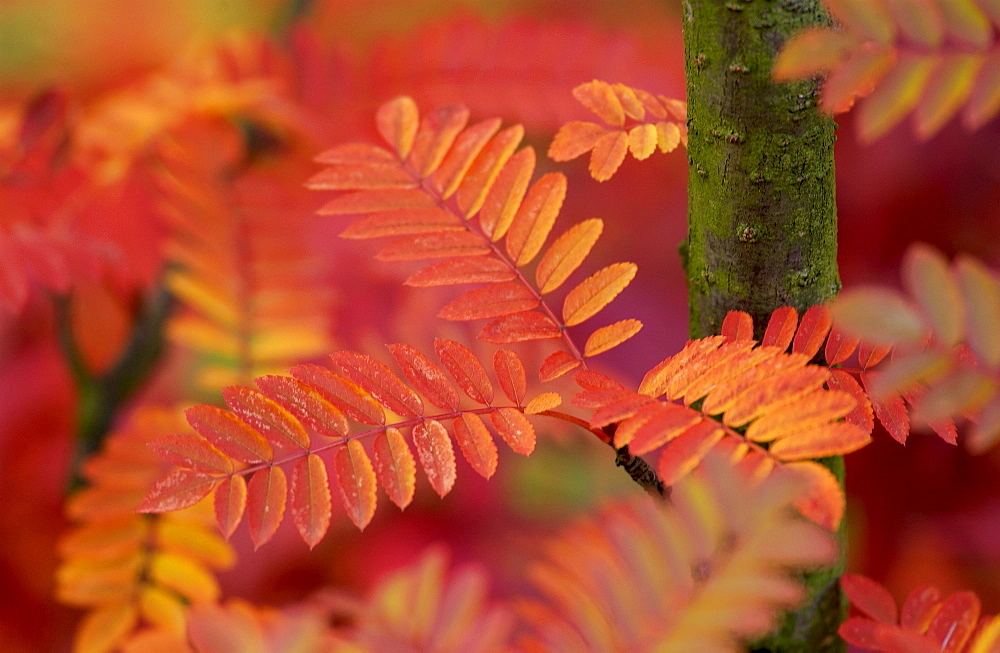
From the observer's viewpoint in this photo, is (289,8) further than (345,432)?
Yes

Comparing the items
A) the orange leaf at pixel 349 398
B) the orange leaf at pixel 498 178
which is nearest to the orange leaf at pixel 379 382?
the orange leaf at pixel 349 398

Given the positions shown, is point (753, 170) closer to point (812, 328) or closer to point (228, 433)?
point (812, 328)

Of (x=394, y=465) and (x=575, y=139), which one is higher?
(x=575, y=139)

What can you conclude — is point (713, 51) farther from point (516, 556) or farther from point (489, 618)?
point (516, 556)

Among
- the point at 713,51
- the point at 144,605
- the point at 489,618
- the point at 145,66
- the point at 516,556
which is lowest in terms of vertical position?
the point at 516,556

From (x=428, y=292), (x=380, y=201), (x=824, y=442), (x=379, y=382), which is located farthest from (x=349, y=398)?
(x=428, y=292)

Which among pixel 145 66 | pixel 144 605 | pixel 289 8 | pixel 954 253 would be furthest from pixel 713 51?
pixel 145 66

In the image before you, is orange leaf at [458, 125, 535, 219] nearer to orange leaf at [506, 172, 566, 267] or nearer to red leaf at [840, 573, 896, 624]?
orange leaf at [506, 172, 566, 267]
